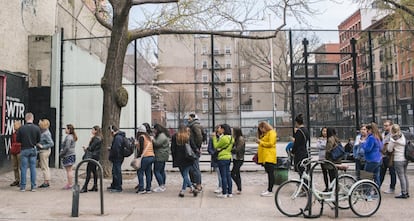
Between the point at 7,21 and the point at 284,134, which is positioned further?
the point at 284,134

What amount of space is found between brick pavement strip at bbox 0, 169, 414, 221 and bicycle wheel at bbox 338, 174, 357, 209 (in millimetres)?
171

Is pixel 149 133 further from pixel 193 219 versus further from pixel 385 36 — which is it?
pixel 385 36

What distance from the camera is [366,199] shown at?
7.50 meters

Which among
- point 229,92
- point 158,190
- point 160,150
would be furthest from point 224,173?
point 229,92

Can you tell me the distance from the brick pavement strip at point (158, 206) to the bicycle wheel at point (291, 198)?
0.56 feet

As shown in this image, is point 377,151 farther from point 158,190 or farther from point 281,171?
point 158,190

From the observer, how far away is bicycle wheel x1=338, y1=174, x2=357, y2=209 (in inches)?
299

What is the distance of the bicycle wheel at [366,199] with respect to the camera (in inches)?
294

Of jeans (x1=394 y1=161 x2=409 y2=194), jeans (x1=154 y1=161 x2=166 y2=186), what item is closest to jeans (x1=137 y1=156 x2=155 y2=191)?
jeans (x1=154 y1=161 x2=166 y2=186)

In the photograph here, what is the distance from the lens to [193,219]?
7.30m

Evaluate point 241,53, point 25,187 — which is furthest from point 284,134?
point 25,187

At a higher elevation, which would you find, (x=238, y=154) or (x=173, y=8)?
(x=173, y=8)

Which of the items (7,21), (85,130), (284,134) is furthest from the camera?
(284,134)

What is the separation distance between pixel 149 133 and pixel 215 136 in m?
1.72
